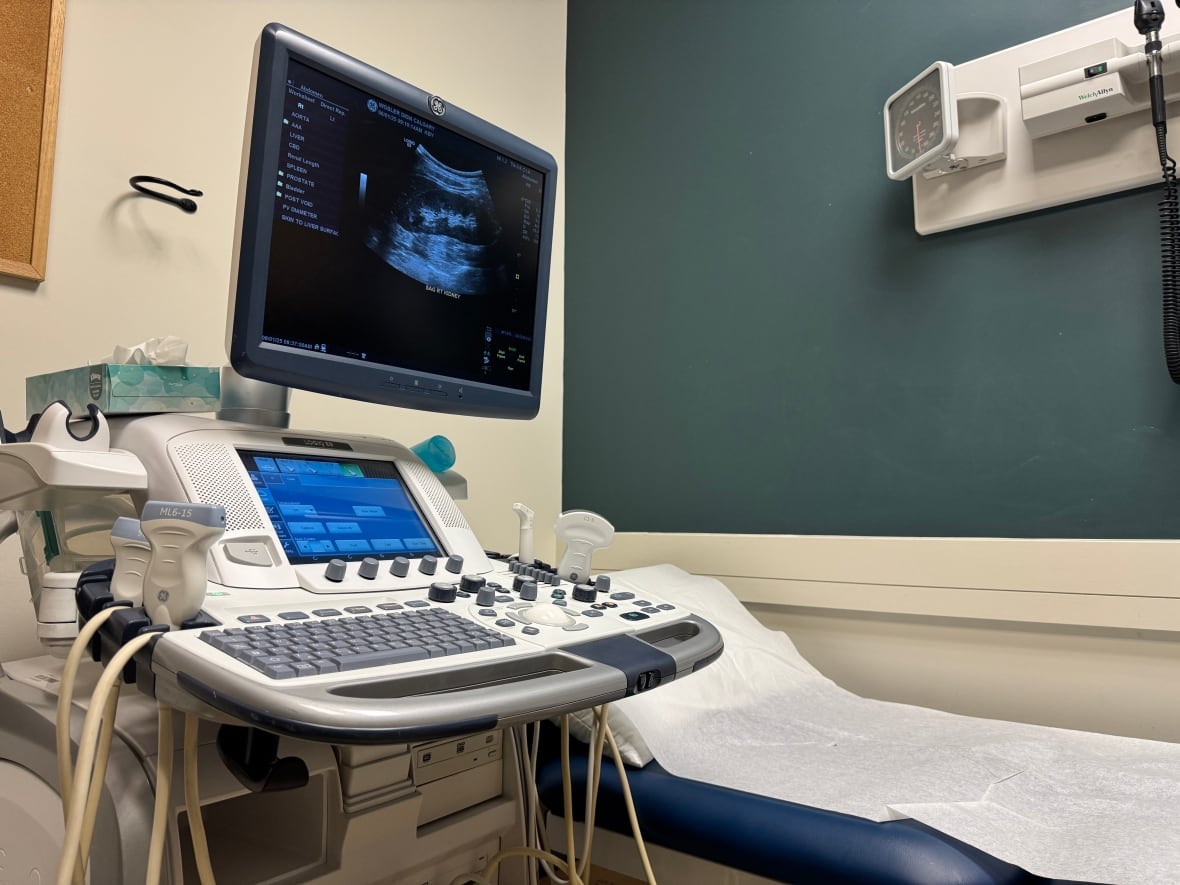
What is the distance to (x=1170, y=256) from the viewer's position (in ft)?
3.88

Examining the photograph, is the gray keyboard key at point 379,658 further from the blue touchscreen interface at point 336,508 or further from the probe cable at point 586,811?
the probe cable at point 586,811

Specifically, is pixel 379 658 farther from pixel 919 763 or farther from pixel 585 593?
pixel 919 763

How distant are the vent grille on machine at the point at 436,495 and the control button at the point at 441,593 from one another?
19 centimetres

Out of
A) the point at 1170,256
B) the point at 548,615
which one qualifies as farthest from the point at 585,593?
the point at 1170,256

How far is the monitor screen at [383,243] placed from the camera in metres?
0.81

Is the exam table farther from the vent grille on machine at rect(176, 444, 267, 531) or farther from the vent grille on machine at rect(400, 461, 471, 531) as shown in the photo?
the vent grille on machine at rect(176, 444, 267, 531)

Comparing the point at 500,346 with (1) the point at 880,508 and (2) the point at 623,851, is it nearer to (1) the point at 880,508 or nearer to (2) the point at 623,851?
(2) the point at 623,851

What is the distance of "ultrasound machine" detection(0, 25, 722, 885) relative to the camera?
55cm

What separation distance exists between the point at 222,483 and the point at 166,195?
2.38 ft

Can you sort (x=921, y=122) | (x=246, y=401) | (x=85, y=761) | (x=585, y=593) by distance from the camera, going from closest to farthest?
1. (x=85, y=761)
2. (x=585, y=593)
3. (x=246, y=401)
4. (x=921, y=122)

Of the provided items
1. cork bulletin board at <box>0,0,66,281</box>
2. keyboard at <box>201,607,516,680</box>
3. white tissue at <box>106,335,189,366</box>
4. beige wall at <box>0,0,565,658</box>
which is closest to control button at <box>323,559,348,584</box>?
keyboard at <box>201,607,516,680</box>

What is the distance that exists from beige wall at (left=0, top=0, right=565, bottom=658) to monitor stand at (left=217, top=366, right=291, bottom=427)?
35cm

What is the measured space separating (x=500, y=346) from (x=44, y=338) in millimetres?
660

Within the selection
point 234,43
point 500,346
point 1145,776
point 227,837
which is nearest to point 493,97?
point 234,43
